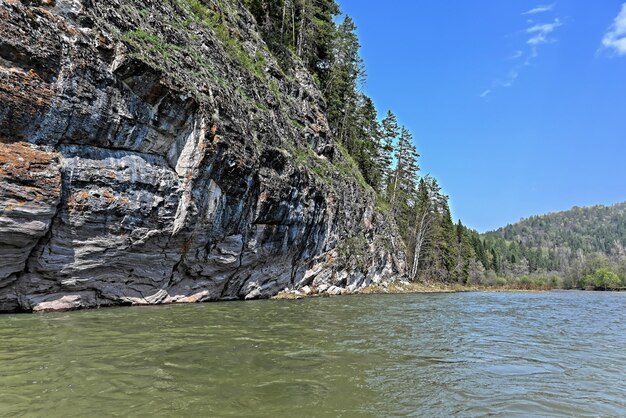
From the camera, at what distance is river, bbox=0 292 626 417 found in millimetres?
5438

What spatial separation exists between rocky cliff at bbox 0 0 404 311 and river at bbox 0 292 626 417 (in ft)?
9.54

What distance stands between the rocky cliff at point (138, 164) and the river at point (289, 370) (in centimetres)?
291

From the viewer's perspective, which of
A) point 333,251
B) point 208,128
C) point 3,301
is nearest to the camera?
point 3,301

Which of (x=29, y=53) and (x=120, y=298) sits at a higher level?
(x=29, y=53)

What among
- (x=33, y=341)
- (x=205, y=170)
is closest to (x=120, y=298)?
(x=205, y=170)

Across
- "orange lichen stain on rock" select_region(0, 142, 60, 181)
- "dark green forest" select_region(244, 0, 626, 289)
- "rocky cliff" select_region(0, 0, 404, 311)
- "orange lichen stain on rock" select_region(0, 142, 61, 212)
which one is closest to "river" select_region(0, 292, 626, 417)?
"rocky cliff" select_region(0, 0, 404, 311)

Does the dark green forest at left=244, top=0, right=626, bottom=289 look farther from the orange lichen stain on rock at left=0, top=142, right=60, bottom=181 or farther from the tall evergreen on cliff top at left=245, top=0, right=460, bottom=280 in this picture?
the orange lichen stain on rock at left=0, top=142, right=60, bottom=181

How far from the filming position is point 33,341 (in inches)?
336

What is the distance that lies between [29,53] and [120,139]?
12.2ft

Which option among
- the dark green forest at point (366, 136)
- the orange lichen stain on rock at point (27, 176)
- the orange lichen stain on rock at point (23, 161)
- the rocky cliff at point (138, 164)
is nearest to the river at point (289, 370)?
the rocky cliff at point (138, 164)

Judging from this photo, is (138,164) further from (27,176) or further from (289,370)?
(289,370)

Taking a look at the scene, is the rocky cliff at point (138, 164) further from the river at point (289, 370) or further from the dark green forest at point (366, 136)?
the dark green forest at point (366, 136)

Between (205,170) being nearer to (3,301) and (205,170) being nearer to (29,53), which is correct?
(29,53)

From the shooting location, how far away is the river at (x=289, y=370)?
5438 millimetres
